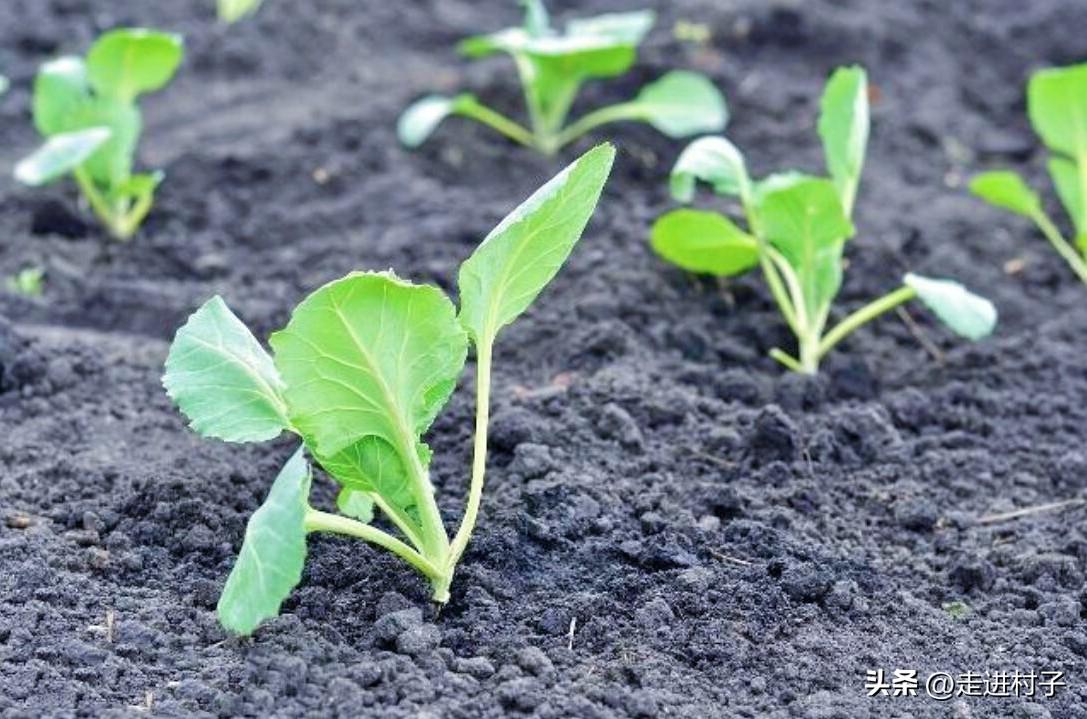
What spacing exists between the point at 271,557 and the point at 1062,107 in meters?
2.50

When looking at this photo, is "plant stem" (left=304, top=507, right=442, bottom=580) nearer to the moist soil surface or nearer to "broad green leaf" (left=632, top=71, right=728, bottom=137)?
the moist soil surface

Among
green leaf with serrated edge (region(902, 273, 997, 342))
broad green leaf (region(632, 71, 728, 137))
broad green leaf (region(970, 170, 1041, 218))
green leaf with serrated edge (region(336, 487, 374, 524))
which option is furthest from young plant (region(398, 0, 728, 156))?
green leaf with serrated edge (region(336, 487, 374, 524))

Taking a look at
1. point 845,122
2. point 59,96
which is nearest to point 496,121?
point 59,96

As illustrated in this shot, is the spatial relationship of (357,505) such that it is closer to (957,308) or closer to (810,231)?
(810,231)

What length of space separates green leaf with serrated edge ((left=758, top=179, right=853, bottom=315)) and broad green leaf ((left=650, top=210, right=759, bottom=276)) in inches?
6.2

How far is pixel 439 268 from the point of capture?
12.8 feet

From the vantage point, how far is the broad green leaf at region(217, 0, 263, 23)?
5137 mm

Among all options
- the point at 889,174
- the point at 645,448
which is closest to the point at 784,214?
the point at 645,448

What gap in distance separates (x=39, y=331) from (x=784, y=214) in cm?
172

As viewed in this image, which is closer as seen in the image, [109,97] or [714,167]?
[714,167]

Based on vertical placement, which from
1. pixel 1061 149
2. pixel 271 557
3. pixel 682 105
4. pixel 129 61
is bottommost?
pixel 682 105

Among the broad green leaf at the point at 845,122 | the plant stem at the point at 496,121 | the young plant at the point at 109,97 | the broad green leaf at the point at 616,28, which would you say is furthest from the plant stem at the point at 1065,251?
the young plant at the point at 109,97

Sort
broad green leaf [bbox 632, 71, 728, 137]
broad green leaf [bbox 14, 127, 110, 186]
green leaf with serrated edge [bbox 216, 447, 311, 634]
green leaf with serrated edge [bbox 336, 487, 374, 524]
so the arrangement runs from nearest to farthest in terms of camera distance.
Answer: green leaf with serrated edge [bbox 216, 447, 311, 634] → green leaf with serrated edge [bbox 336, 487, 374, 524] → broad green leaf [bbox 14, 127, 110, 186] → broad green leaf [bbox 632, 71, 728, 137]

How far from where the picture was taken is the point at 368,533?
256cm
